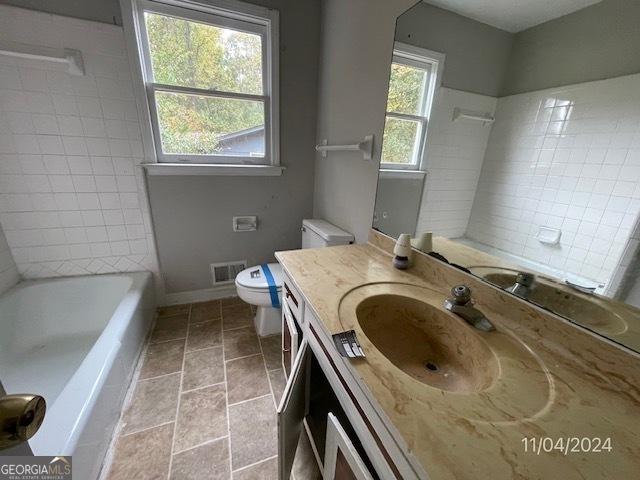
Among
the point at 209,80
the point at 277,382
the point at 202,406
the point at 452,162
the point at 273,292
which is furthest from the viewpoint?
the point at 209,80

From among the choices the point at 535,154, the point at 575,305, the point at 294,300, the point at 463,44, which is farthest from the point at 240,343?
the point at 463,44

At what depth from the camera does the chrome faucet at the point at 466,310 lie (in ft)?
2.49

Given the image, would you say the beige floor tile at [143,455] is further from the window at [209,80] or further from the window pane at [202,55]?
the window pane at [202,55]

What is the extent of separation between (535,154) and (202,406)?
1774 mm

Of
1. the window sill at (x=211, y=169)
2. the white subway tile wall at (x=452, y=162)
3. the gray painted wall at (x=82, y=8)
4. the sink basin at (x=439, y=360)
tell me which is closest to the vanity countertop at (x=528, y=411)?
the sink basin at (x=439, y=360)

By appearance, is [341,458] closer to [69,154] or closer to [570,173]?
[570,173]

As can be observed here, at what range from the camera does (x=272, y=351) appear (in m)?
1.73

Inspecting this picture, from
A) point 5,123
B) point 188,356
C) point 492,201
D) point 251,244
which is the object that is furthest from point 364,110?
point 5,123

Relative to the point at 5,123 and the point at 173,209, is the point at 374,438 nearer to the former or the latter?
the point at 173,209

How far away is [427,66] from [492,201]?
649 millimetres

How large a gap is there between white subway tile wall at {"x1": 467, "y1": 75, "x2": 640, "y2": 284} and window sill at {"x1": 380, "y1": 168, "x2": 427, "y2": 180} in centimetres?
30

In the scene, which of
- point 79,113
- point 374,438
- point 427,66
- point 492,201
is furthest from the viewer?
point 79,113

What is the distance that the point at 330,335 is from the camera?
28.5 inches
